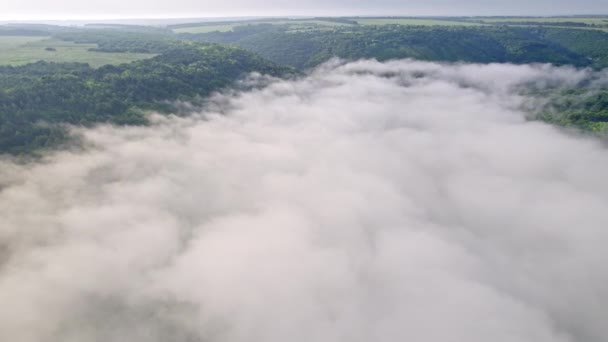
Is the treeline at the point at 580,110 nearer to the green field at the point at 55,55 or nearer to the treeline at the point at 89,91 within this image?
the treeline at the point at 89,91

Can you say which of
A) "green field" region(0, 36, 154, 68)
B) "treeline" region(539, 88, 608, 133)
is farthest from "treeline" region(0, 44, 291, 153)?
"treeline" region(539, 88, 608, 133)

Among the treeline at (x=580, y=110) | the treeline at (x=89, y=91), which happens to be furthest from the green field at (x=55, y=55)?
the treeline at (x=580, y=110)

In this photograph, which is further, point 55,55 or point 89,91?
point 55,55

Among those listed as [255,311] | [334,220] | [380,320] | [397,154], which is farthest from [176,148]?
[397,154]

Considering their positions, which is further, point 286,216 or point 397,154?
point 397,154

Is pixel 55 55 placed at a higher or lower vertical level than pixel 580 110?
higher

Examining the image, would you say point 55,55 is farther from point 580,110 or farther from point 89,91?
point 580,110

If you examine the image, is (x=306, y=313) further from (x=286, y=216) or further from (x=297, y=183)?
(x=297, y=183)

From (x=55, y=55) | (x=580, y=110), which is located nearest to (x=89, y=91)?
(x=55, y=55)
